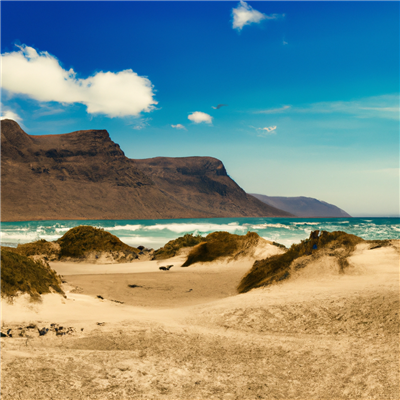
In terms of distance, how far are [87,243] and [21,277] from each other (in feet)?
34.9

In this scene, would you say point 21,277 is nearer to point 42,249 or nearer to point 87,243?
point 87,243

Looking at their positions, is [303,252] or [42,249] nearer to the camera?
[303,252]

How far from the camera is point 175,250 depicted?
16.9 metres

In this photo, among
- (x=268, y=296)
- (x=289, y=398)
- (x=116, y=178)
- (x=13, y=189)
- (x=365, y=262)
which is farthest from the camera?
(x=116, y=178)

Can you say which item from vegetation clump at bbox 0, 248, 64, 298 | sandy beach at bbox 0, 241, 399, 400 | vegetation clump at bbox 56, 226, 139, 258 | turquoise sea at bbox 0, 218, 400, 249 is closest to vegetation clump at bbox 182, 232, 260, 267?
vegetation clump at bbox 56, 226, 139, 258

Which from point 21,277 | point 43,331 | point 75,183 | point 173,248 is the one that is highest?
point 75,183

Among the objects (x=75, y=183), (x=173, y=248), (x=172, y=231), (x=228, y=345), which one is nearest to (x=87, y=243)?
(x=173, y=248)

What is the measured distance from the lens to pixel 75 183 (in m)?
119

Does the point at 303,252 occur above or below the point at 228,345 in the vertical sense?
above

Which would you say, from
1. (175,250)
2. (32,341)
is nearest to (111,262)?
(175,250)

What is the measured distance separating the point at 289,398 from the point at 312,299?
2639 millimetres

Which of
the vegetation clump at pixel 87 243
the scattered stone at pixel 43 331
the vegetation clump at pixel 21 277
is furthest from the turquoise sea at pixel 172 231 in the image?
the scattered stone at pixel 43 331

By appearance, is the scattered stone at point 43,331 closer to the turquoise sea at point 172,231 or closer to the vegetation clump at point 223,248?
the vegetation clump at point 223,248

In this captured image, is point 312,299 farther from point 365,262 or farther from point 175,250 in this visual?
point 175,250
